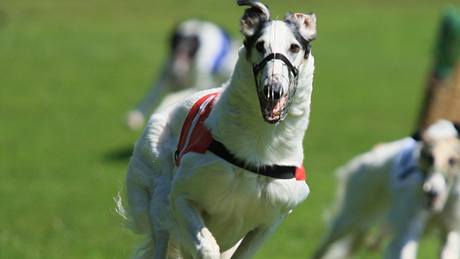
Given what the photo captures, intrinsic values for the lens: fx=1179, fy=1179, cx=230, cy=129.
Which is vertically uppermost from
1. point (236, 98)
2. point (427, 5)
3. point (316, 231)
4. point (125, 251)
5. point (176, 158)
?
point (236, 98)

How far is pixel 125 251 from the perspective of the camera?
348 inches

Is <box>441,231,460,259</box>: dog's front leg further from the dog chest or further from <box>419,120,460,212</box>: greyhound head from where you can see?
the dog chest

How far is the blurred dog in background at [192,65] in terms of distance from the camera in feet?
48.1

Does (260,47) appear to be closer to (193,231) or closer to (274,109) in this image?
(274,109)

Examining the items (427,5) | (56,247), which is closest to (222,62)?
(56,247)

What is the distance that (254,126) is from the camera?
521cm

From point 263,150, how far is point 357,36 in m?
22.6

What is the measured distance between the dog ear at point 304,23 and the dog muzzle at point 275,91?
19 cm

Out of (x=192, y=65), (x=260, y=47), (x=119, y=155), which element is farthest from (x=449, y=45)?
(x=260, y=47)

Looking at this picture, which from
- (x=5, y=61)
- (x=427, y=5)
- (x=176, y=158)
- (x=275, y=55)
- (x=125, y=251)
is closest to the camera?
(x=275, y=55)

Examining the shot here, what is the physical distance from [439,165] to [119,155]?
26.0ft

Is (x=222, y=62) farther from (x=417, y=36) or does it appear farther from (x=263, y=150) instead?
(x=417, y=36)

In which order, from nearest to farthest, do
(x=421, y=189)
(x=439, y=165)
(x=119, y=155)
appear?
(x=439, y=165) → (x=421, y=189) → (x=119, y=155)

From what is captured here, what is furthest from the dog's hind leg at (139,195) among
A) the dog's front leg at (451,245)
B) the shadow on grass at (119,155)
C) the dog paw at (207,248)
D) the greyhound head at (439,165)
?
the shadow on grass at (119,155)
